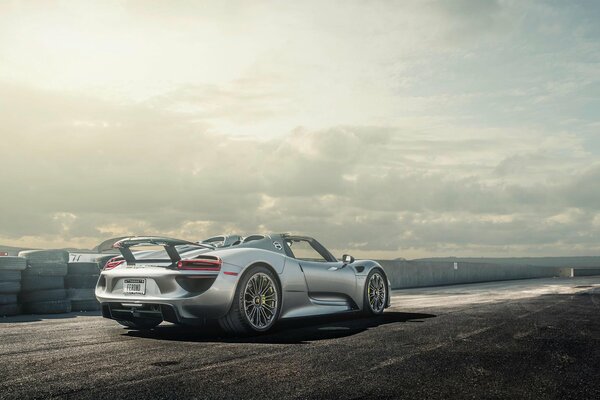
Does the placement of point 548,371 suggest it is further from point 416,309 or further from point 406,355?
point 416,309

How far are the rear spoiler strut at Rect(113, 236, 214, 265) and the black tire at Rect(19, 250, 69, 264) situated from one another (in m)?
4.67

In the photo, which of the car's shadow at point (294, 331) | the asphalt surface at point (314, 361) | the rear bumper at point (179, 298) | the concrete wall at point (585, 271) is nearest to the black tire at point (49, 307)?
the asphalt surface at point (314, 361)

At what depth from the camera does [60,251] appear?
11922 millimetres

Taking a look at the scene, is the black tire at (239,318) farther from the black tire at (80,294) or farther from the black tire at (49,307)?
the black tire at (80,294)

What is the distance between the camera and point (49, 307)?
1141 cm

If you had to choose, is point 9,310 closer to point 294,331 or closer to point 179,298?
point 179,298

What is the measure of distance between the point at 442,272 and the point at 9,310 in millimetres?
22485

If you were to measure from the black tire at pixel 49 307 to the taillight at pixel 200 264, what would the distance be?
17.4 feet

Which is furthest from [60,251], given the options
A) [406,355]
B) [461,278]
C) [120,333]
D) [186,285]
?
[461,278]

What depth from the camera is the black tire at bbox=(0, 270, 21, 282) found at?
35.8 ft

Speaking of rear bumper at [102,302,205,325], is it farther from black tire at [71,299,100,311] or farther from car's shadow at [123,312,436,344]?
black tire at [71,299,100,311]

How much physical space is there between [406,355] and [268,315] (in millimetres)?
2268

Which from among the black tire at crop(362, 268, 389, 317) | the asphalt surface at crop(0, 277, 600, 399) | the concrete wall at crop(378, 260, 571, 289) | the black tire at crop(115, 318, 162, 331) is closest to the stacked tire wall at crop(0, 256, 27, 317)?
the asphalt surface at crop(0, 277, 600, 399)

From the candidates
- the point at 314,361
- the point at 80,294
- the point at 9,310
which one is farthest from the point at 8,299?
the point at 314,361
